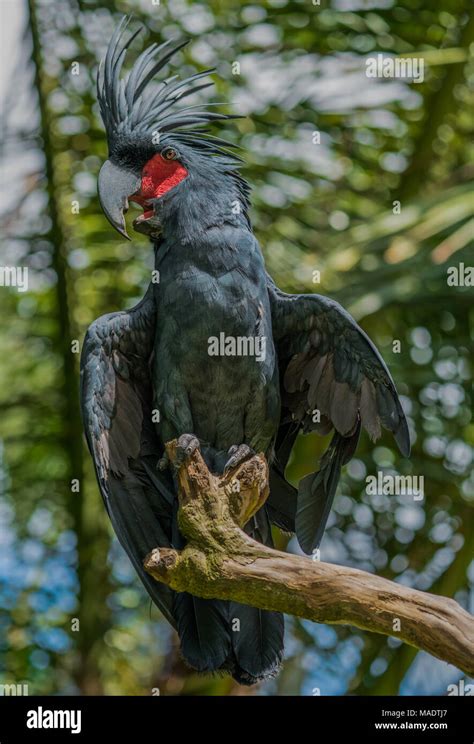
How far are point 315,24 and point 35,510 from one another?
3752mm

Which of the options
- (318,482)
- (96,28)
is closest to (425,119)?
(96,28)

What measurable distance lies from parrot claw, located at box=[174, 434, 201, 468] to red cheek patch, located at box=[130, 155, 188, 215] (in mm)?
1213

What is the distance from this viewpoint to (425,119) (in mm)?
7227

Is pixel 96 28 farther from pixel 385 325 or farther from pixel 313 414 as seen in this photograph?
pixel 313 414

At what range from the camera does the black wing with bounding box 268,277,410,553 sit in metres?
4.93

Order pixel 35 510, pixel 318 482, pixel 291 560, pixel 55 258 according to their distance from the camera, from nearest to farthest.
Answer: pixel 291 560, pixel 318 482, pixel 55 258, pixel 35 510

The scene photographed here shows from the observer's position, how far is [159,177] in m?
5.18

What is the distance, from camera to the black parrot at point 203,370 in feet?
16.1

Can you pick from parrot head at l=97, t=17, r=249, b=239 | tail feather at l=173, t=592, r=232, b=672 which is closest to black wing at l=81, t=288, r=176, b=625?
tail feather at l=173, t=592, r=232, b=672

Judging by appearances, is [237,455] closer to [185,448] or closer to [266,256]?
[185,448]

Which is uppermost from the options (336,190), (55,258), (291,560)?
(336,190)
